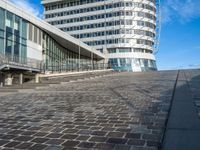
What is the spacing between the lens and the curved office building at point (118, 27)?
6581 cm

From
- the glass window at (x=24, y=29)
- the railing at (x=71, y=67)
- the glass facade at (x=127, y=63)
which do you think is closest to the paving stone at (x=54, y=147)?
the railing at (x=71, y=67)

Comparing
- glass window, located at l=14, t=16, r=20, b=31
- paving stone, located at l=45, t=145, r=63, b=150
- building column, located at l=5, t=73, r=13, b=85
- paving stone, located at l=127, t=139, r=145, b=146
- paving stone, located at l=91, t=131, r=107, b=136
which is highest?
glass window, located at l=14, t=16, r=20, b=31

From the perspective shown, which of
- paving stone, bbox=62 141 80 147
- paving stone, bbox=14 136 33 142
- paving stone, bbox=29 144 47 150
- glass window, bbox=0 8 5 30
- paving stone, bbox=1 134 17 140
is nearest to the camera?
paving stone, bbox=29 144 47 150

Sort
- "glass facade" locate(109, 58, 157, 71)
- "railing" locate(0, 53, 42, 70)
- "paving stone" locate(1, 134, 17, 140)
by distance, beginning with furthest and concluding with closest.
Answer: "glass facade" locate(109, 58, 157, 71), "railing" locate(0, 53, 42, 70), "paving stone" locate(1, 134, 17, 140)

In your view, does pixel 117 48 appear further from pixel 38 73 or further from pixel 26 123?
pixel 26 123

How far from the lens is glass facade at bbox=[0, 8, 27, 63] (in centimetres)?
2232

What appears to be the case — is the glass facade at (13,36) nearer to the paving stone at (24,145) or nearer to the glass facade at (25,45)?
the glass facade at (25,45)

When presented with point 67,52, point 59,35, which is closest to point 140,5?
point 67,52

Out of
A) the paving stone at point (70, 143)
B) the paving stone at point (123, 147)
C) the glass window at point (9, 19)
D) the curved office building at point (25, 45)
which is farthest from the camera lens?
the glass window at point (9, 19)

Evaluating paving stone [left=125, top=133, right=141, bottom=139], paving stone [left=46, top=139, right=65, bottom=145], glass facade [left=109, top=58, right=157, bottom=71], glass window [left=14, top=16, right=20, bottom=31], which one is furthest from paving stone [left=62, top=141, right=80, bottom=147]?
glass facade [left=109, top=58, right=157, bottom=71]

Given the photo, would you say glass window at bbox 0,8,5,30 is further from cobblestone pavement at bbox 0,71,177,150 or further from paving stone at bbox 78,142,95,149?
paving stone at bbox 78,142,95,149

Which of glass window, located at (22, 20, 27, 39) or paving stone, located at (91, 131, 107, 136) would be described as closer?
paving stone, located at (91, 131, 107, 136)

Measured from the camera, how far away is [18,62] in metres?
22.6

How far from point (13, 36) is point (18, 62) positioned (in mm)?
3170
